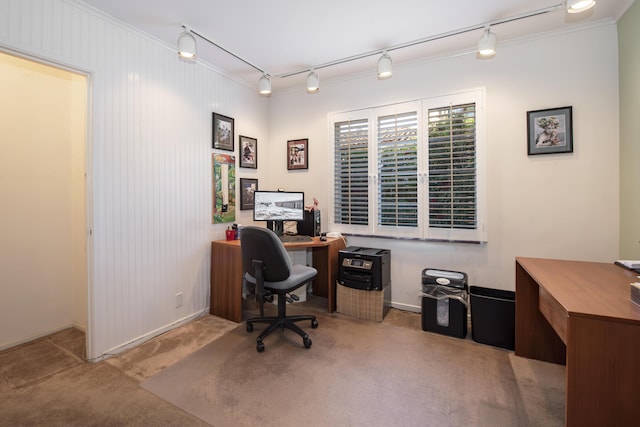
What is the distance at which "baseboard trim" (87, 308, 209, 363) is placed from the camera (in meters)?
2.19

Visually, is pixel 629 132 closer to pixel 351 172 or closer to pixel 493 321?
pixel 493 321

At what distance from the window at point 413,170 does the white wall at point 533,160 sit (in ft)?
0.43

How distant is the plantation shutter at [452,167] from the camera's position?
2.69m

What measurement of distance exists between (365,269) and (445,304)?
2.55 feet

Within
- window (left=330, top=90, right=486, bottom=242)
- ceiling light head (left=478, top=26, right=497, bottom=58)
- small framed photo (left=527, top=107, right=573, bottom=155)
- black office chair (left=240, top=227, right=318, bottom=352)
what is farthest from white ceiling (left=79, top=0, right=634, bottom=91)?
black office chair (left=240, top=227, right=318, bottom=352)

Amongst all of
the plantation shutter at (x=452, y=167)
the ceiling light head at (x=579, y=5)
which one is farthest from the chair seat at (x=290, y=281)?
the ceiling light head at (x=579, y=5)

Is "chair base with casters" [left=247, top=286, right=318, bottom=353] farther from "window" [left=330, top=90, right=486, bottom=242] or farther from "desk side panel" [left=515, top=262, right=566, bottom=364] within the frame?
"desk side panel" [left=515, top=262, right=566, bottom=364]

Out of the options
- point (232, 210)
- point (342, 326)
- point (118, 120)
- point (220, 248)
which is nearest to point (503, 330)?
point (342, 326)

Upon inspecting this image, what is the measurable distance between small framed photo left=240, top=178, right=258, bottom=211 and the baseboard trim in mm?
1256

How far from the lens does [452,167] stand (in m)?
2.75

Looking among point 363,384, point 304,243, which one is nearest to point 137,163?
point 304,243

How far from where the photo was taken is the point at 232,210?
330 centimetres

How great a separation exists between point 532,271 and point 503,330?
87cm

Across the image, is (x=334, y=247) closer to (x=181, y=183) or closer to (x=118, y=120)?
(x=181, y=183)
